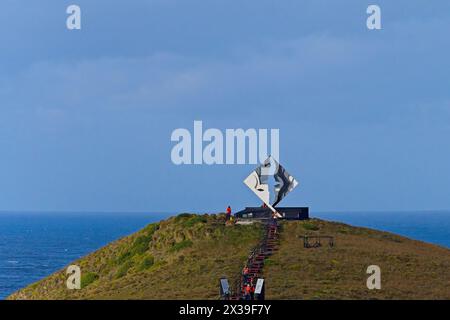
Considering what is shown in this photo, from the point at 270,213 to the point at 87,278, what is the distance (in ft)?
52.3

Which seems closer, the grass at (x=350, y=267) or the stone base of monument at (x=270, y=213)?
the grass at (x=350, y=267)

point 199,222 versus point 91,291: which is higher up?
point 199,222

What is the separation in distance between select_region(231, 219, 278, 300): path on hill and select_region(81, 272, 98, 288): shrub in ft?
46.3

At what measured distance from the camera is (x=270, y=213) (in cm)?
6562

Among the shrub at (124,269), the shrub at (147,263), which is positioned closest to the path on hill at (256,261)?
the shrub at (147,263)

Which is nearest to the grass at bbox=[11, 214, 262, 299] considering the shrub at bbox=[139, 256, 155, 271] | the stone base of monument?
the shrub at bbox=[139, 256, 155, 271]

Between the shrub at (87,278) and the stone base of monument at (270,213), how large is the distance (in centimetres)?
1275

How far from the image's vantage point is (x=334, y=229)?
63781 millimetres

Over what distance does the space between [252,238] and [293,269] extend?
346 inches

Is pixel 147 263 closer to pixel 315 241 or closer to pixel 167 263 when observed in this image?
pixel 167 263

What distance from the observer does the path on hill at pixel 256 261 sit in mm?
43281

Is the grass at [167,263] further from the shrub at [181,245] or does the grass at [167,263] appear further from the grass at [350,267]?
the grass at [350,267]
